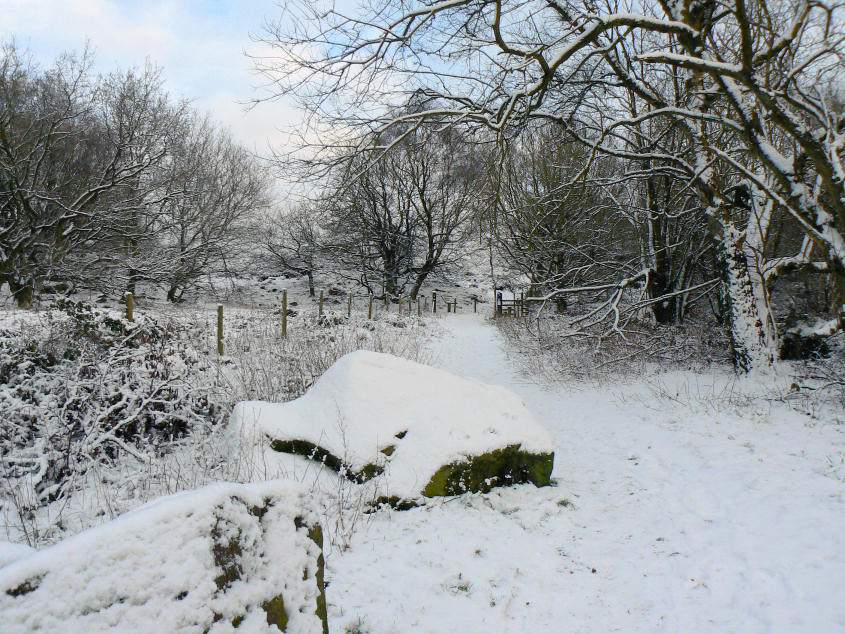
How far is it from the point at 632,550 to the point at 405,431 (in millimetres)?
2081

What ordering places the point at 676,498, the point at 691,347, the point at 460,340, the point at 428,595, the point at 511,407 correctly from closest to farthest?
the point at 428,595 → the point at 676,498 → the point at 511,407 → the point at 691,347 → the point at 460,340

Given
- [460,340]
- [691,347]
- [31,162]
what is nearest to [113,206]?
[31,162]

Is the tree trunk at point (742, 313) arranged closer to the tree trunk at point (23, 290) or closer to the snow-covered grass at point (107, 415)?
the snow-covered grass at point (107, 415)

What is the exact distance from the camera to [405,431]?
4293 millimetres

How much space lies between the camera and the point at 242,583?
61.7 inches

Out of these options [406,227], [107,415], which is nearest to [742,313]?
[107,415]

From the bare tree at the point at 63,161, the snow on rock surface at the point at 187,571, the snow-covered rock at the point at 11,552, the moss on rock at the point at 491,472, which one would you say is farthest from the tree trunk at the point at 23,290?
the snow on rock surface at the point at 187,571

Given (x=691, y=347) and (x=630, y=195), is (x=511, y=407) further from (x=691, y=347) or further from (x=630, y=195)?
(x=630, y=195)

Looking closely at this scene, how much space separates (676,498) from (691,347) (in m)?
6.71

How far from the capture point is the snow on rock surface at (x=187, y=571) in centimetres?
120

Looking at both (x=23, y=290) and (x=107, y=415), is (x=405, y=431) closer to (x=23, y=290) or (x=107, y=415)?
(x=107, y=415)

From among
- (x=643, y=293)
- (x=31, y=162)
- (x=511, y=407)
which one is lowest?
(x=511, y=407)

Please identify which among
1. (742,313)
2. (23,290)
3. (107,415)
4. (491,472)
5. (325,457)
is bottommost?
(491,472)

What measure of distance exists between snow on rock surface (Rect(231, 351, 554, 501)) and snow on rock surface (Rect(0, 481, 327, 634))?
6.91 ft
